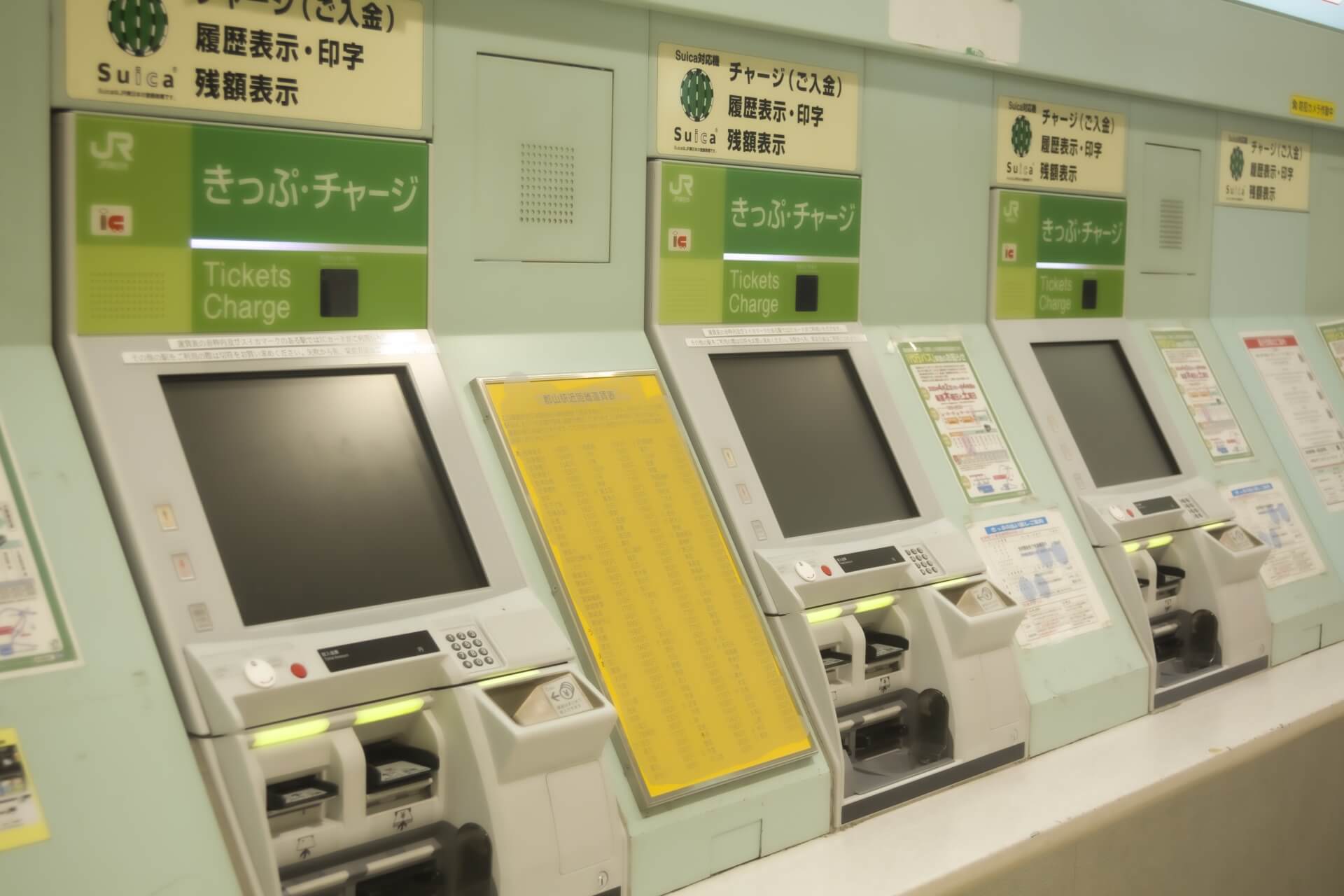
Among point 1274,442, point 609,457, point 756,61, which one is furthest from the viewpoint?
point 1274,442

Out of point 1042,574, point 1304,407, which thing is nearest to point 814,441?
point 1042,574

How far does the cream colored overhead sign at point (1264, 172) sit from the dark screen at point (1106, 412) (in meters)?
0.90

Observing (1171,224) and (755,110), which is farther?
(1171,224)

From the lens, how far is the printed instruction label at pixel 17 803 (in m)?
1.64

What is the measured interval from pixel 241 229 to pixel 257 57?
30cm

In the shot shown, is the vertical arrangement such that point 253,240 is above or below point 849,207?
below

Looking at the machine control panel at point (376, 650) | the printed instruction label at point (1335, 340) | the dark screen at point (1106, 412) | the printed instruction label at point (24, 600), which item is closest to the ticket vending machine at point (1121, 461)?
the dark screen at point (1106, 412)

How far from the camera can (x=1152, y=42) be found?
396 centimetres

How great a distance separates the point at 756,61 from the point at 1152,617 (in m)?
1.85

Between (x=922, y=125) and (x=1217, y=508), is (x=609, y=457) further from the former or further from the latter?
(x=1217, y=508)

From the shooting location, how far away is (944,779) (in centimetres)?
277

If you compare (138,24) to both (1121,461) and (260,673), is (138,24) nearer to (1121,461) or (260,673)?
(260,673)

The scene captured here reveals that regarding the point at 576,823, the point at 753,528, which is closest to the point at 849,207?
the point at 753,528

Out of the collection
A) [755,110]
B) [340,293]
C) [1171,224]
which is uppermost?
[755,110]
